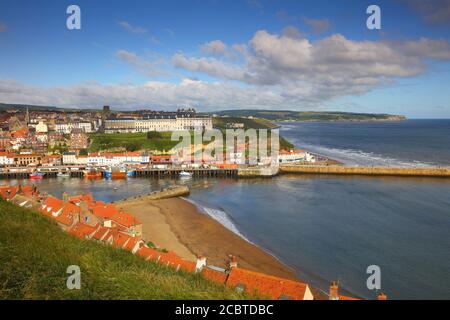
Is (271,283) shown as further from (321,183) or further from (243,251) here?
(321,183)

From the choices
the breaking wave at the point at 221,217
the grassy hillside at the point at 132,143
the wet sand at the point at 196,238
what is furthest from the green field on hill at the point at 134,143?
the wet sand at the point at 196,238

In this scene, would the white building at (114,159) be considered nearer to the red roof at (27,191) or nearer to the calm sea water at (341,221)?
the calm sea water at (341,221)

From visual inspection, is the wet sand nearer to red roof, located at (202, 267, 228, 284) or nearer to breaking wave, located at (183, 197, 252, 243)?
breaking wave, located at (183, 197, 252, 243)

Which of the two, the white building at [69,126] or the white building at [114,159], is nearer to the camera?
the white building at [114,159]

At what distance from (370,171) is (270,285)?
40153 millimetres

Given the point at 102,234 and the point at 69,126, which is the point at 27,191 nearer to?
the point at 102,234

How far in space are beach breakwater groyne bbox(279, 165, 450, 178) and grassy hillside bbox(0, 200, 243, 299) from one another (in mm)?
44766

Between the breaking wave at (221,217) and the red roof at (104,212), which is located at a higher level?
the red roof at (104,212)

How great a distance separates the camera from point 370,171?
157 ft

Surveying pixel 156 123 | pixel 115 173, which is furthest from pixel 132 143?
pixel 156 123

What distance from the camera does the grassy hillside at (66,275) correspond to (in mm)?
5125

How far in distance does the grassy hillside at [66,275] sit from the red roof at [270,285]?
16.4 ft

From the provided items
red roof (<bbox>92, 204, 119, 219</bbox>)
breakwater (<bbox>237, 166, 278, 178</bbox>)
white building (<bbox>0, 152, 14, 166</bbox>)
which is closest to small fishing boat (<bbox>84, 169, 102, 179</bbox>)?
white building (<bbox>0, 152, 14, 166</bbox>)
